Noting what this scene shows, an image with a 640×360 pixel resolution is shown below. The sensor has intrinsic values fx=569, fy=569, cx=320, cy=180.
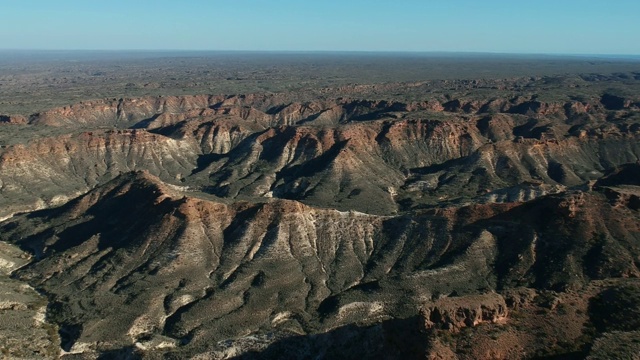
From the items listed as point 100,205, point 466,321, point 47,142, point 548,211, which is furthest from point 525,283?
point 47,142

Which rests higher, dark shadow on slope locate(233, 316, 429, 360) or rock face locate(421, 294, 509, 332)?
rock face locate(421, 294, 509, 332)

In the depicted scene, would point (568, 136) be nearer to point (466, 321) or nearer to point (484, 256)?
point (484, 256)

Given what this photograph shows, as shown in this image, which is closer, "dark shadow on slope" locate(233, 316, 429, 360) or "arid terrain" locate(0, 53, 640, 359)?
"dark shadow on slope" locate(233, 316, 429, 360)

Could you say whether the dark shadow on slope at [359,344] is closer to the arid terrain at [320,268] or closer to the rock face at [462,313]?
the arid terrain at [320,268]

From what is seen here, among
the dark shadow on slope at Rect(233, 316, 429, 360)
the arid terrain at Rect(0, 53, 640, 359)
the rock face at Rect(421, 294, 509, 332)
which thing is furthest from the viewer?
the arid terrain at Rect(0, 53, 640, 359)

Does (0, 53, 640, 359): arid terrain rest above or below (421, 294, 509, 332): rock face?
below

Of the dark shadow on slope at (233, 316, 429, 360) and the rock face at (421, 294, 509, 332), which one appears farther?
the rock face at (421, 294, 509, 332)

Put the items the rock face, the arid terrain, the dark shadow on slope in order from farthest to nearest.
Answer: the arid terrain, the rock face, the dark shadow on slope

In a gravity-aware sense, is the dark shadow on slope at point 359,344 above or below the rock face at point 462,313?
below

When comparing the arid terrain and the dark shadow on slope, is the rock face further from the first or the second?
the dark shadow on slope

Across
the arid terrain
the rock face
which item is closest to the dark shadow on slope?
the arid terrain

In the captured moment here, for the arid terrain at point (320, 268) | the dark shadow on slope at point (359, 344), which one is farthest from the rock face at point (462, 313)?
the dark shadow on slope at point (359, 344)
